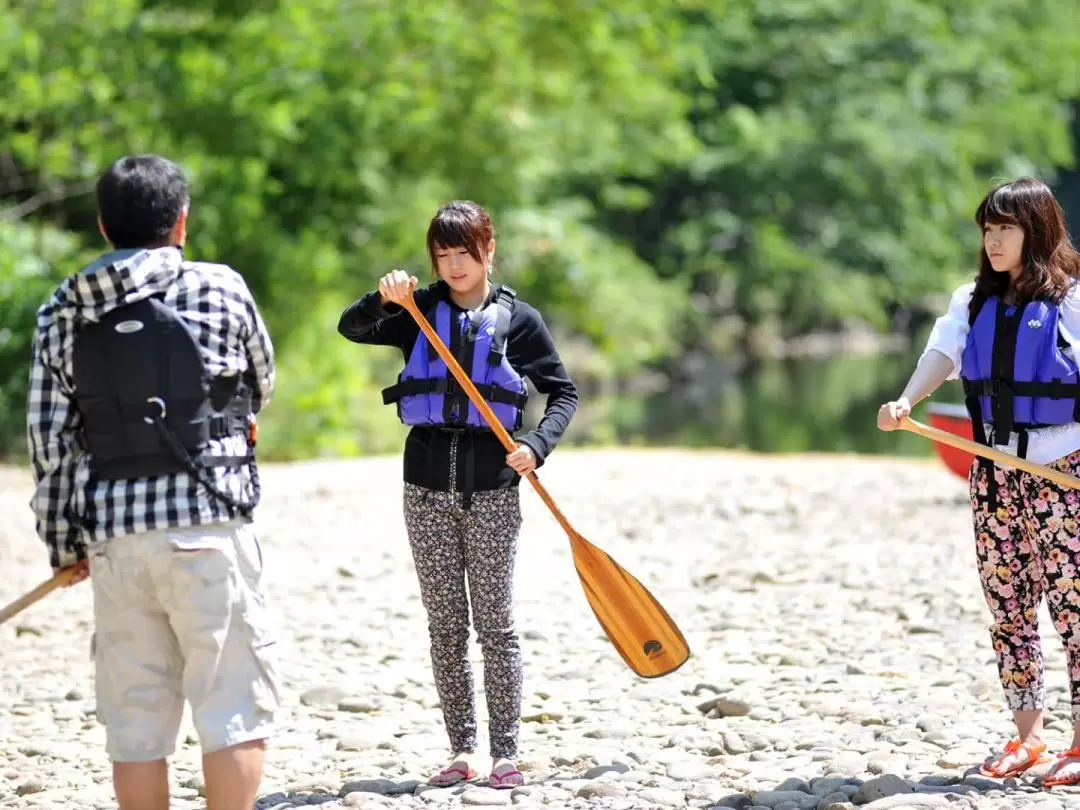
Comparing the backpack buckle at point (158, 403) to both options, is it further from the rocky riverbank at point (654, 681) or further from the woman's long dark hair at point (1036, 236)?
the woman's long dark hair at point (1036, 236)

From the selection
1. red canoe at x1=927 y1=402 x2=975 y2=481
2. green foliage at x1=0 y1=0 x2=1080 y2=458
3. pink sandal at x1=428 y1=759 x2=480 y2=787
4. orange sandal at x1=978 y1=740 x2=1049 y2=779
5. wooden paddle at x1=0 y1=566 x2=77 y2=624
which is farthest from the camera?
green foliage at x1=0 y1=0 x2=1080 y2=458

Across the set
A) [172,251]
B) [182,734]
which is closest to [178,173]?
[172,251]

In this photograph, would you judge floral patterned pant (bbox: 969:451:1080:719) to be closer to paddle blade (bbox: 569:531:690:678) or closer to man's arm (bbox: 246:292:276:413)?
paddle blade (bbox: 569:531:690:678)

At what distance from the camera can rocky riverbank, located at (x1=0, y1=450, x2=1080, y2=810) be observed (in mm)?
4992

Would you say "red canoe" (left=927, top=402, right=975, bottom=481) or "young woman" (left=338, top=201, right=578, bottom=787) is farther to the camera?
"red canoe" (left=927, top=402, right=975, bottom=481)

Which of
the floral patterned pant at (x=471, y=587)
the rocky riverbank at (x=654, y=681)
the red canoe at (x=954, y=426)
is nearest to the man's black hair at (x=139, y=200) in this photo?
the floral patterned pant at (x=471, y=587)

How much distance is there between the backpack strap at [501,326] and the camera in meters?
4.70

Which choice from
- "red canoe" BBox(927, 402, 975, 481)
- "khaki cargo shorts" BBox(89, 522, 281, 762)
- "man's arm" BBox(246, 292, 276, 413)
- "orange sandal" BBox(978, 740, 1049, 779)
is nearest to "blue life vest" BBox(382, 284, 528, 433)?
"man's arm" BBox(246, 292, 276, 413)

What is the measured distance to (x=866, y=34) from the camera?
37.7 m

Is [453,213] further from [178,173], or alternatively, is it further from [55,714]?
[55,714]

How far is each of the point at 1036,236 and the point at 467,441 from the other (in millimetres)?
1750

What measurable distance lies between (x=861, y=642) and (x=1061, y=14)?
141 feet

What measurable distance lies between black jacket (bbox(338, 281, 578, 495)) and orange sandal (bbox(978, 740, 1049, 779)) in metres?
1.60

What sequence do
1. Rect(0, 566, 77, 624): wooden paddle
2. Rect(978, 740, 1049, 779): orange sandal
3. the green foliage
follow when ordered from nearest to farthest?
1. Rect(0, 566, 77, 624): wooden paddle
2. Rect(978, 740, 1049, 779): orange sandal
3. the green foliage
